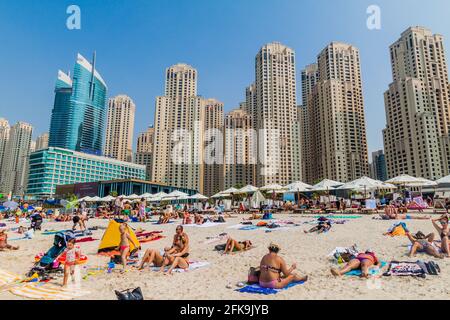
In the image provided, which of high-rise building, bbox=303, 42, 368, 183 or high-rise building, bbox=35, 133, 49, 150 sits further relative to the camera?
high-rise building, bbox=35, 133, 49, 150

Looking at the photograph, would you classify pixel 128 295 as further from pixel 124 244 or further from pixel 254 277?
pixel 124 244

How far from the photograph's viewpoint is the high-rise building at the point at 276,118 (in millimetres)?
89250

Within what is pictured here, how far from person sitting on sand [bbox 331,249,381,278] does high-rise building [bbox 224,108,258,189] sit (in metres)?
93.0

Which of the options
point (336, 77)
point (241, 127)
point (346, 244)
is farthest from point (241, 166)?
point (346, 244)

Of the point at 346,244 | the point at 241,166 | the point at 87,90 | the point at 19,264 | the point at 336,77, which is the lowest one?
the point at 19,264

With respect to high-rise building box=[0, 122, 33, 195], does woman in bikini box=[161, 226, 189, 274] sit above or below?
below

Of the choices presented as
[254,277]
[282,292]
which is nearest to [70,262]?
[254,277]

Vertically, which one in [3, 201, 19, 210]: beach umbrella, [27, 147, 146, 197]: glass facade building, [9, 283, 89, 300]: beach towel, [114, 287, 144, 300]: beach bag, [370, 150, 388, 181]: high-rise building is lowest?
[9, 283, 89, 300]: beach towel

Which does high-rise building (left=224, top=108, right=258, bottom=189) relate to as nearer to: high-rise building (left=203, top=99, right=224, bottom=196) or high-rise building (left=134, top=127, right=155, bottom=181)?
high-rise building (left=203, top=99, right=224, bottom=196)

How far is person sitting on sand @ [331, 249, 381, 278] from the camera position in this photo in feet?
17.7

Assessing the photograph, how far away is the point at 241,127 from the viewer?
106562 millimetres

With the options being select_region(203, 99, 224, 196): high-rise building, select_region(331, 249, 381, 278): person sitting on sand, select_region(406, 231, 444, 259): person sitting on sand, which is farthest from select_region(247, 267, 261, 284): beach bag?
select_region(203, 99, 224, 196): high-rise building
